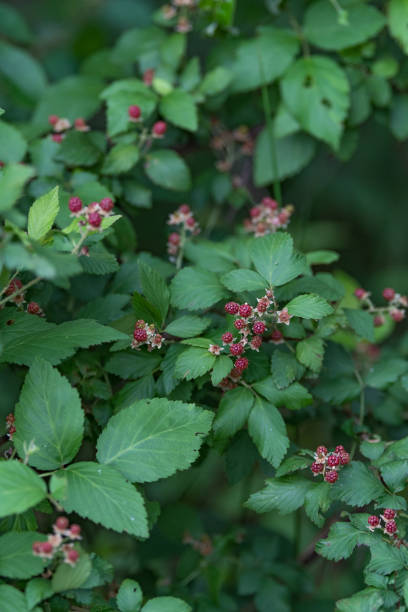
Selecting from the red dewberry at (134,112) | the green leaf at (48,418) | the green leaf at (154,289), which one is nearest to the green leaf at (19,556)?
the green leaf at (48,418)

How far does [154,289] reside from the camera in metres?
1.25

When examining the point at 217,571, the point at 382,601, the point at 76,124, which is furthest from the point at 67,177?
the point at 382,601

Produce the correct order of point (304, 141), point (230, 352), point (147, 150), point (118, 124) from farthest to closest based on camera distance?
point (304, 141) → point (147, 150) → point (118, 124) → point (230, 352)

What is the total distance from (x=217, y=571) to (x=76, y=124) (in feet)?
3.69

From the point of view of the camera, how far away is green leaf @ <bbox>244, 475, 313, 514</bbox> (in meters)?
1.17

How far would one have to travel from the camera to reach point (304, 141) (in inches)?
74.8

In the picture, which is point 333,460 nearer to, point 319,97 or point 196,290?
point 196,290

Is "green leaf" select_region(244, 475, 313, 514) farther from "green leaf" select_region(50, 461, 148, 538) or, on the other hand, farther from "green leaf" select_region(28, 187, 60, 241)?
"green leaf" select_region(28, 187, 60, 241)

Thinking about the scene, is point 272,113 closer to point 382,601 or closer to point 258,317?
point 258,317

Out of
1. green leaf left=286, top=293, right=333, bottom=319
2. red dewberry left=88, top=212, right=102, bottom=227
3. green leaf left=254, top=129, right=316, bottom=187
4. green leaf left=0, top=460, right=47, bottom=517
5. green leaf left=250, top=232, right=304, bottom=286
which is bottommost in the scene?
green leaf left=254, top=129, right=316, bottom=187

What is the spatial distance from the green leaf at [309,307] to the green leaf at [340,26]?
907mm

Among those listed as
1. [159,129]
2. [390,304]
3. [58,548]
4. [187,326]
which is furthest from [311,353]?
[159,129]

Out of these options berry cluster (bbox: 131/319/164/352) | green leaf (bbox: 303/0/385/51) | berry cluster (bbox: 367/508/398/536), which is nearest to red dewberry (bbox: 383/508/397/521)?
berry cluster (bbox: 367/508/398/536)

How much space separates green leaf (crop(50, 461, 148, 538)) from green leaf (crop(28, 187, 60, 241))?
1.26 ft
